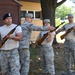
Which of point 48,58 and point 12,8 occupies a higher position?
point 12,8

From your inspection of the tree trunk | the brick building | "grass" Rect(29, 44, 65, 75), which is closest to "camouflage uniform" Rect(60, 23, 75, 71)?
"grass" Rect(29, 44, 65, 75)

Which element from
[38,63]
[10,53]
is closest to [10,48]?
[10,53]

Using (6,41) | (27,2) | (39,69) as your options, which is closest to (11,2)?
(39,69)

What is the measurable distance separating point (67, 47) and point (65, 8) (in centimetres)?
6104

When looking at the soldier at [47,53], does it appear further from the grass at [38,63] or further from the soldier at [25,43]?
the grass at [38,63]

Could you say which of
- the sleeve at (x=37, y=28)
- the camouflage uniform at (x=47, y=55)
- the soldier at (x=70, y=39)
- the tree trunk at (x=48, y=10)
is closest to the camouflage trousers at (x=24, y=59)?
the camouflage uniform at (x=47, y=55)

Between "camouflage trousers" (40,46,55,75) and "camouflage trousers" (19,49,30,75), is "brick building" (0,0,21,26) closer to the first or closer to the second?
"camouflage trousers" (40,46,55,75)

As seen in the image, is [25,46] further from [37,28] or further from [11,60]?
[11,60]

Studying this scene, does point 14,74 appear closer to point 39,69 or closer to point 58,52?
point 39,69

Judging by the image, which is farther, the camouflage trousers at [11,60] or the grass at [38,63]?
the grass at [38,63]

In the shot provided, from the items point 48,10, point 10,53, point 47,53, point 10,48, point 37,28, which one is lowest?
point 47,53

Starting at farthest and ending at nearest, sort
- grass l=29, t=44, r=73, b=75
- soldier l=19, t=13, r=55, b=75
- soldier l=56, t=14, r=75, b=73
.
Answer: grass l=29, t=44, r=73, b=75, soldier l=56, t=14, r=75, b=73, soldier l=19, t=13, r=55, b=75

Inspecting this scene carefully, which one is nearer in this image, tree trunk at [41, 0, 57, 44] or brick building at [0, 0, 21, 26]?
brick building at [0, 0, 21, 26]

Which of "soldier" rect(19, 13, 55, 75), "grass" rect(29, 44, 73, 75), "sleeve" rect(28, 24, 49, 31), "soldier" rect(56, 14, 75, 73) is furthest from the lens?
"grass" rect(29, 44, 73, 75)
